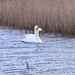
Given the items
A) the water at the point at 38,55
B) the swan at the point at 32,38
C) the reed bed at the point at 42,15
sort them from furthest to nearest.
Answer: the reed bed at the point at 42,15
the swan at the point at 32,38
the water at the point at 38,55

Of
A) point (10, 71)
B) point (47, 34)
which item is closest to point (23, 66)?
point (10, 71)

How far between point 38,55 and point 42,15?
3218mm

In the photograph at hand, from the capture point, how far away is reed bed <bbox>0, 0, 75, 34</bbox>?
959 cm

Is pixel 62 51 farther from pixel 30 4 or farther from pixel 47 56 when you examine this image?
pixel 30 4

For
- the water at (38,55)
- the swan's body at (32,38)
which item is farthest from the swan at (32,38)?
the water at (38,55)

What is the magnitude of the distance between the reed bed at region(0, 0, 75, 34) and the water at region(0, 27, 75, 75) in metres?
0.43

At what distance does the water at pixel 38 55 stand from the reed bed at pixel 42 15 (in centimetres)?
43

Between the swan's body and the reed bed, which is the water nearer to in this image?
the swan's body

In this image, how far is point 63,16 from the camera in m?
9.73

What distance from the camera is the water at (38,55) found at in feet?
18.6

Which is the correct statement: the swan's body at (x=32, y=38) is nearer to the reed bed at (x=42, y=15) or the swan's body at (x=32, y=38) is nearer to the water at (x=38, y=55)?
the water at (x=38, y=55)

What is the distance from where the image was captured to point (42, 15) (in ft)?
32.8

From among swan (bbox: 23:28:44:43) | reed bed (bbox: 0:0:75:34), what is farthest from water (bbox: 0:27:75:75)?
reed bed (bbox: 0:0:75:34)

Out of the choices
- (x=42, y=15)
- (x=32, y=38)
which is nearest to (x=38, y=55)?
(x=32, y=38)
